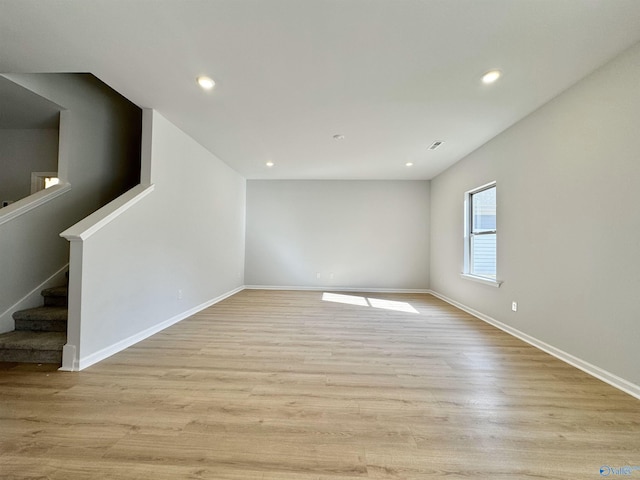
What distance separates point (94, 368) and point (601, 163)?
14.6 ft

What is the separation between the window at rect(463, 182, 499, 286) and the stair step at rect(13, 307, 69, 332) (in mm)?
4946

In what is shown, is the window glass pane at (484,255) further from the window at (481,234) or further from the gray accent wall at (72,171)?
the gray accent wall at (72,171)

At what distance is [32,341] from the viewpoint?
2.31m

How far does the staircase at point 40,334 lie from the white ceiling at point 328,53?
225 centimetres

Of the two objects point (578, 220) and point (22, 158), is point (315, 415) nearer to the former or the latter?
point (578, 220)

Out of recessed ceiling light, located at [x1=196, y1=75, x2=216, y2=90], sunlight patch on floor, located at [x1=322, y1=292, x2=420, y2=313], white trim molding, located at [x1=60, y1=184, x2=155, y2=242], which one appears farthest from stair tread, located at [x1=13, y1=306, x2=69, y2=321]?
sunlight patch on floor, located at [x1=322, y1=292, x2=420, y2=313]

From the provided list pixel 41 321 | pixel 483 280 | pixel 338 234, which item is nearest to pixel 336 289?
pixel 338 234

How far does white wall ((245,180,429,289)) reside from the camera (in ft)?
19.7

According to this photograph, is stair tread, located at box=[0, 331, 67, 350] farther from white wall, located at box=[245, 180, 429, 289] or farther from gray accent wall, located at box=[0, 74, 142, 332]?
white wall, located at box=[245, 180, 429, 289]

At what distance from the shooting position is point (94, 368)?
2.17 meters

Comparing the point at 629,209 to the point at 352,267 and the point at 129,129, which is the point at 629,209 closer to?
the point at 352,267

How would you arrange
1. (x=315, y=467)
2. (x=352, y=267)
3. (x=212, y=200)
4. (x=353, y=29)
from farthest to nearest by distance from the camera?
(x=352, y=267)
(x=212, y=200)
(x=353, y=29)
(x=315, y=467)

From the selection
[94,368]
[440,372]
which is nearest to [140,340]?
[94,368]

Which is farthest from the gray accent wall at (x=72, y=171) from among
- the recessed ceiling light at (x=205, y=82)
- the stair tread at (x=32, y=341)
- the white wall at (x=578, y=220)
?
the white wall at (x=578, y=220)
